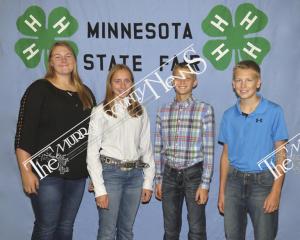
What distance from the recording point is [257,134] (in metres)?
1.81

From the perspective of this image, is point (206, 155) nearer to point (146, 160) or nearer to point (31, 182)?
point (146, 160)

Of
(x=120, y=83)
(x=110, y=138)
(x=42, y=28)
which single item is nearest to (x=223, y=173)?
(x=110, y=138)

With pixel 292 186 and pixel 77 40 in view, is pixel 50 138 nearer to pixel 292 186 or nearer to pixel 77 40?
pixel 77 40

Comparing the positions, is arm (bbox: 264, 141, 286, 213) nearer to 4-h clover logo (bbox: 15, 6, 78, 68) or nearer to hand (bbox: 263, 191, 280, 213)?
hand (bbox: 263, 191, 280, 213)

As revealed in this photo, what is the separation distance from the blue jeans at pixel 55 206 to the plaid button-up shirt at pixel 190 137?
529 millimetres

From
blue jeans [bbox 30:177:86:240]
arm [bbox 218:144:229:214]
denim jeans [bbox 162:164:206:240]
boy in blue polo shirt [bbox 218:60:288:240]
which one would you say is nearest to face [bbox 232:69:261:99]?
boy in blue polo shirt [bbox 218:60:288:240]

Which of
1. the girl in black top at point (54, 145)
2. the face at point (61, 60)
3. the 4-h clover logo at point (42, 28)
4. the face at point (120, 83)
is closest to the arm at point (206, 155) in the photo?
the face at point (120, 83)

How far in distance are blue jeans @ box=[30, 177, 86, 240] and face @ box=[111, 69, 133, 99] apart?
1.70 feet

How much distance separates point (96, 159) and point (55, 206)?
1.04 ft

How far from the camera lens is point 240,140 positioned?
6.09ft

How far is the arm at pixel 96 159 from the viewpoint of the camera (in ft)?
6.22

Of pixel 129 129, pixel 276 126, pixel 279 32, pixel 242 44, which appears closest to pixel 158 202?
pixel 129 129

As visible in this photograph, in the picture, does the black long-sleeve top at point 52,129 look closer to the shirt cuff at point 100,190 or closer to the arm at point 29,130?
the arm at point 29,130

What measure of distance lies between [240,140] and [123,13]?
1.11 meters
